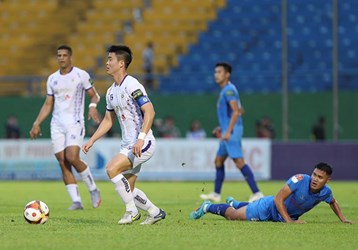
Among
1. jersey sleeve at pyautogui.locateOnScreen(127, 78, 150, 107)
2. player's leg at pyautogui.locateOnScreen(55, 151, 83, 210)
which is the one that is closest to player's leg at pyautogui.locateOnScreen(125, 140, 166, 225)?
jersey sleeve at pyautogui.locateOnScreen(127, 78, 150, 107)

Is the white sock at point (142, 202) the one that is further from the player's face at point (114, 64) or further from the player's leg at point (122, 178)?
the player's face at point (114, 64)

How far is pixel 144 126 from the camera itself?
11406 millimetres

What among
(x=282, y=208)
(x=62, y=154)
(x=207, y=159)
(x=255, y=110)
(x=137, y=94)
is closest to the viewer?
(x=137, y=94)

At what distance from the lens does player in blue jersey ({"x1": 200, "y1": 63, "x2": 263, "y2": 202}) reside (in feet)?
56.5

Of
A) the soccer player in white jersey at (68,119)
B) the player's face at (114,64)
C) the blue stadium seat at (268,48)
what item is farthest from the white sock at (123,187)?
the blue stadium seat at (268,48)

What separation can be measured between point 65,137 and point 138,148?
4.63 meters

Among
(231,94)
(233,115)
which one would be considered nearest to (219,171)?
(233,115)

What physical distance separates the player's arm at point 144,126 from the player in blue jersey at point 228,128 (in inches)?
228

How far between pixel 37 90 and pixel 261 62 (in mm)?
7126

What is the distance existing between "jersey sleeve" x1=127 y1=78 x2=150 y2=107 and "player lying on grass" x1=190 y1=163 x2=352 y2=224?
74.6 inches

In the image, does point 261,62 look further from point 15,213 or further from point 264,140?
point 15,213

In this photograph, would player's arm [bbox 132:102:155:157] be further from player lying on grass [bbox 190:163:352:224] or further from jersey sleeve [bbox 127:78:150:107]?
player lying on grass [bbox 190:163:352:224]

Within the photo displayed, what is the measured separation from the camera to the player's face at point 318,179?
1170 centimetres

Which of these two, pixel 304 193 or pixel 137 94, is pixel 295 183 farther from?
pixel 137 94
